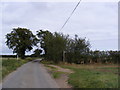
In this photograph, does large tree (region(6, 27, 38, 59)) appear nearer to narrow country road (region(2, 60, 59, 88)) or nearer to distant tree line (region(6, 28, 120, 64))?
distant tree line (region(6, 28, 120, 64))

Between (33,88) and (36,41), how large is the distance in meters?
62.1

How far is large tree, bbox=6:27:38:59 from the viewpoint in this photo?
230ft

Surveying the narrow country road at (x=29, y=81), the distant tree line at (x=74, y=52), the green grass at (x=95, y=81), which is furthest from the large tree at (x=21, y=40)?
the green grass at (x=95, y=81)

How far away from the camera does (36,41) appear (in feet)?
241

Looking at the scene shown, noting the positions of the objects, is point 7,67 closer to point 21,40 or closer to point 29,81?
A: point 29,81

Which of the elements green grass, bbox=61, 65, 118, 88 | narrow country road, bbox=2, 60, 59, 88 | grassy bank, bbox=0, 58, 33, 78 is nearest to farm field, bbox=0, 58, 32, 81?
grassy bank, bbox=0, 58, 33, 78

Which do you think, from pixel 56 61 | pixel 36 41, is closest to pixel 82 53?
pixel 56 61

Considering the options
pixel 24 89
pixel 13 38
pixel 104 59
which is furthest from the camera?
pixel 13 38

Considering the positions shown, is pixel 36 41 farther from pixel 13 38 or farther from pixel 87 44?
pixel 87 44

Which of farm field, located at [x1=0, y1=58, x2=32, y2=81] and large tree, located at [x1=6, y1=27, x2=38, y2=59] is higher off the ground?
large tree, located at [x1=6, y1=27, x2=38, y2=59]

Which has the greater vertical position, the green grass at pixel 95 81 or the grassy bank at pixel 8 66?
the green grass at pixel 95 81

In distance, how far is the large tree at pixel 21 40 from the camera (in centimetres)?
7019

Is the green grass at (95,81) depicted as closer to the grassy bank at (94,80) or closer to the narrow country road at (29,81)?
the grassy bank at (94,80)

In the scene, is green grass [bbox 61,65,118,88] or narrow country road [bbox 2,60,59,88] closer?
green grass [bbox 61,65,118,88]
